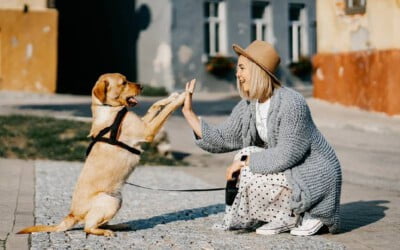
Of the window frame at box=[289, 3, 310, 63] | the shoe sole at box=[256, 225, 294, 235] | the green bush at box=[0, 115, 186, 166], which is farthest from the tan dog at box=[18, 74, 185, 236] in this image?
the window frame at box=[289, 3, 310, 63]

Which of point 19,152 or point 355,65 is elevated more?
point 355,65

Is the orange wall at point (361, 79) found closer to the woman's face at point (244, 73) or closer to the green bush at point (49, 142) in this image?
the green bush at point (49, 142)

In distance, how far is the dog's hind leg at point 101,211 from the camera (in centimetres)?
560

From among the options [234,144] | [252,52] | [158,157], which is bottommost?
[158,157]

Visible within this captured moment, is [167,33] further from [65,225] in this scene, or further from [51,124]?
[65,225]

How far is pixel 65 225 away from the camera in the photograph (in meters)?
5.70

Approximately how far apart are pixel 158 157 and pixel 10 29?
36.9 ft

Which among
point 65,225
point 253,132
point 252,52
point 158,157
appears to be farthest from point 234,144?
point 158,157

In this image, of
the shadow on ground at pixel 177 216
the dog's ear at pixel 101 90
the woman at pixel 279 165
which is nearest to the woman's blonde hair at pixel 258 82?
the woman at pixel 279 165

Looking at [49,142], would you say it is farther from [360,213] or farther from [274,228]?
[274,228]

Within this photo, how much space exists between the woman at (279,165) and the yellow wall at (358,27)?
9.01 m

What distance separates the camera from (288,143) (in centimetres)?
562

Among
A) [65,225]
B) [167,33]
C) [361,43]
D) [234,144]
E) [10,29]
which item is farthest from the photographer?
[167,33]

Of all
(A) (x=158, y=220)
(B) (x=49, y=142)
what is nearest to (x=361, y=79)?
(B) (x=49, y=142)
